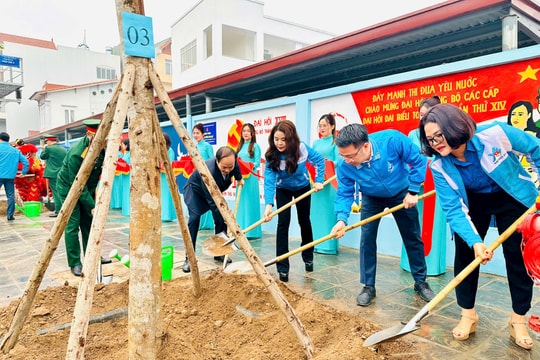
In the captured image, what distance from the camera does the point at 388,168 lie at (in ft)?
10.0

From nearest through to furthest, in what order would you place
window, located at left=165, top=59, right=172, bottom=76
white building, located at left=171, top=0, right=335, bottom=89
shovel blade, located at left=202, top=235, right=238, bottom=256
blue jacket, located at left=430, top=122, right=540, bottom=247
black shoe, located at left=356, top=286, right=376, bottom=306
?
blue jacket, located at left=430, top=122, right=540, bottom=247
black shoe, located at left=356, top=286, right=376, bottom=306
shovel blade, located at left=202, top=235, right=238, bottom=256
white building, located at left=171, top=0, right=335, bottom=89
window, located at left=165, top=59, right=172, bottom=76

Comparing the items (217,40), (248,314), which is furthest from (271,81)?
(217,40)

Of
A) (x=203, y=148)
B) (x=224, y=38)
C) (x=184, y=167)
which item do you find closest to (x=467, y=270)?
(x=203, y=148)

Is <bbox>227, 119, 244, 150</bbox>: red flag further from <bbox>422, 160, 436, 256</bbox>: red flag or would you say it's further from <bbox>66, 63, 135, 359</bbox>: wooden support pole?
<bbox>66, 63, 135, 359</bbox>: wooden support pole

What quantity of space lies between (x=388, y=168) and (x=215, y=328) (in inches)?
70.7

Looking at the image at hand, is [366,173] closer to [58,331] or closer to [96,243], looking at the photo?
[96,243]

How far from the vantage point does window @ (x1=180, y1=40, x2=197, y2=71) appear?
2139 cm

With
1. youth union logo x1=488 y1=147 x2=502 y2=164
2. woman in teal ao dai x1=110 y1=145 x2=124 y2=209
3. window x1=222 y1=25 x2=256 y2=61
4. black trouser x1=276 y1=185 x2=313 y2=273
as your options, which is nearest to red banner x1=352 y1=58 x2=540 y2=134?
black trouser x1=276 y1=185 x2=313 y2=273

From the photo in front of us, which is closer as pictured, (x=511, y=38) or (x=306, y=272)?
(x=511, y=38)

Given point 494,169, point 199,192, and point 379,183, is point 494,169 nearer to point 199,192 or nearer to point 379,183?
point 379,183

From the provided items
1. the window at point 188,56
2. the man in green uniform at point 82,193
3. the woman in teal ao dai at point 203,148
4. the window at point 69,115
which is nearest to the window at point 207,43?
the window at point 188,56

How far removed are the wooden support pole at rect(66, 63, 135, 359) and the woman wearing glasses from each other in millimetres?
1693

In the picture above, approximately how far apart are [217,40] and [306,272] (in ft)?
58.3

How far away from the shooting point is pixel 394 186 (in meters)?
3.14
